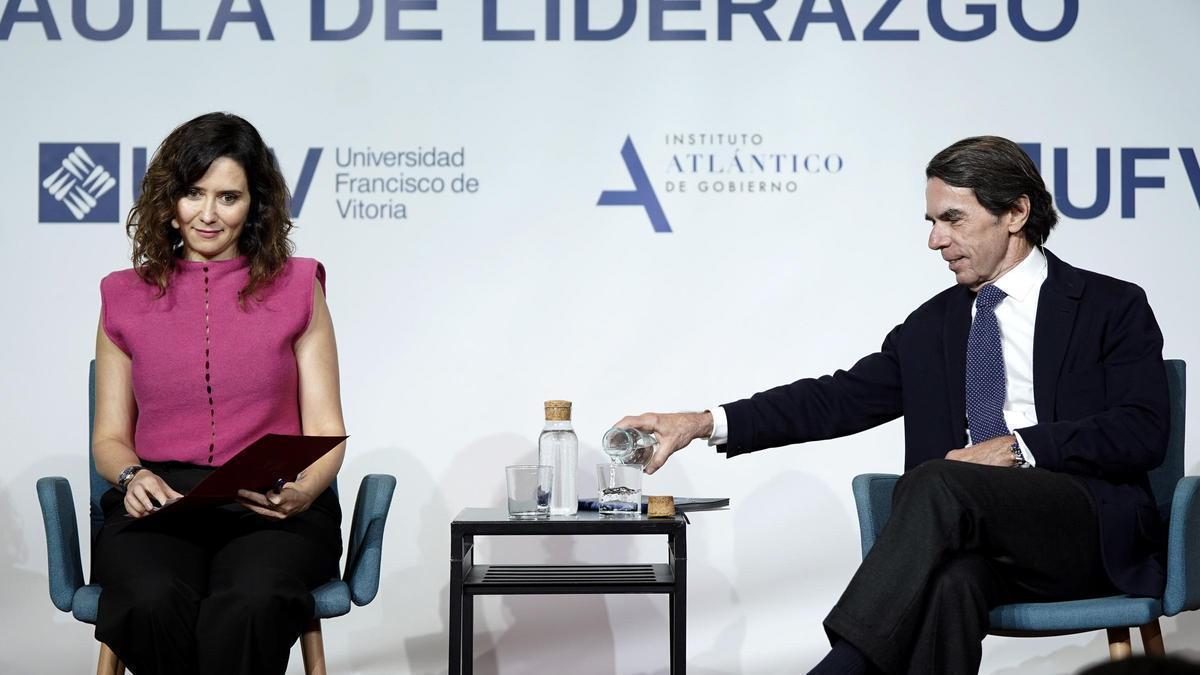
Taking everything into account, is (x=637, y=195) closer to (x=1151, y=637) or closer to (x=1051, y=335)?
(x=1051, y=335)

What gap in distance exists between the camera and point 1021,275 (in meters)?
2.76

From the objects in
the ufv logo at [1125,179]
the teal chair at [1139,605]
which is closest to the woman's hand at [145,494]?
the teal chair at [1139,605]

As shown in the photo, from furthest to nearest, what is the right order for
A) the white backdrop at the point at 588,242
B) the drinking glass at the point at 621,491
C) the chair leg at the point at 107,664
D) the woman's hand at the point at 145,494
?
1. the white backdrop at the point at 588,242
2. the drinking glass at the point at 621,491
3. the chair leg at the point at 107,664
4. the woman's hand at the point at 145,494

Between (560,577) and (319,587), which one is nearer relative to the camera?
(319,587)

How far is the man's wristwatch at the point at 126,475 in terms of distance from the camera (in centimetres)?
247

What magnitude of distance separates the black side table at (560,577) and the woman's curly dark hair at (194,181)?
0.69m

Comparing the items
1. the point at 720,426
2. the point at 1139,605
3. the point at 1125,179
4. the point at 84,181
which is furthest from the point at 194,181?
the point at 1125,179

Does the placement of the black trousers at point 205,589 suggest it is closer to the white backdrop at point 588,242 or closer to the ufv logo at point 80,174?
the white backdrop at point 588,242

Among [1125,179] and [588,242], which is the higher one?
[1125,179]

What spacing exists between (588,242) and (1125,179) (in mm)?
1613

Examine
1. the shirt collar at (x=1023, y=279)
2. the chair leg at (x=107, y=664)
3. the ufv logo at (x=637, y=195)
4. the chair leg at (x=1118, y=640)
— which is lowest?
the chair leg at (x=107, y=664)

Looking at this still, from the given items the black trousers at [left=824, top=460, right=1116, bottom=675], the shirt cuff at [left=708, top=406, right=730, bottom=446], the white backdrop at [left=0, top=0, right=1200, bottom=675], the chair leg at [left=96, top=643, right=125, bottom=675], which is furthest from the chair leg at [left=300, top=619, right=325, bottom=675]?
the white backdrop at [left=0, top=0, right=1200, bottom=675]

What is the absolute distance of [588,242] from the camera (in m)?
3.86

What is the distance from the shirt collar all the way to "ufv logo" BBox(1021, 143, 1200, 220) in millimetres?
1233
